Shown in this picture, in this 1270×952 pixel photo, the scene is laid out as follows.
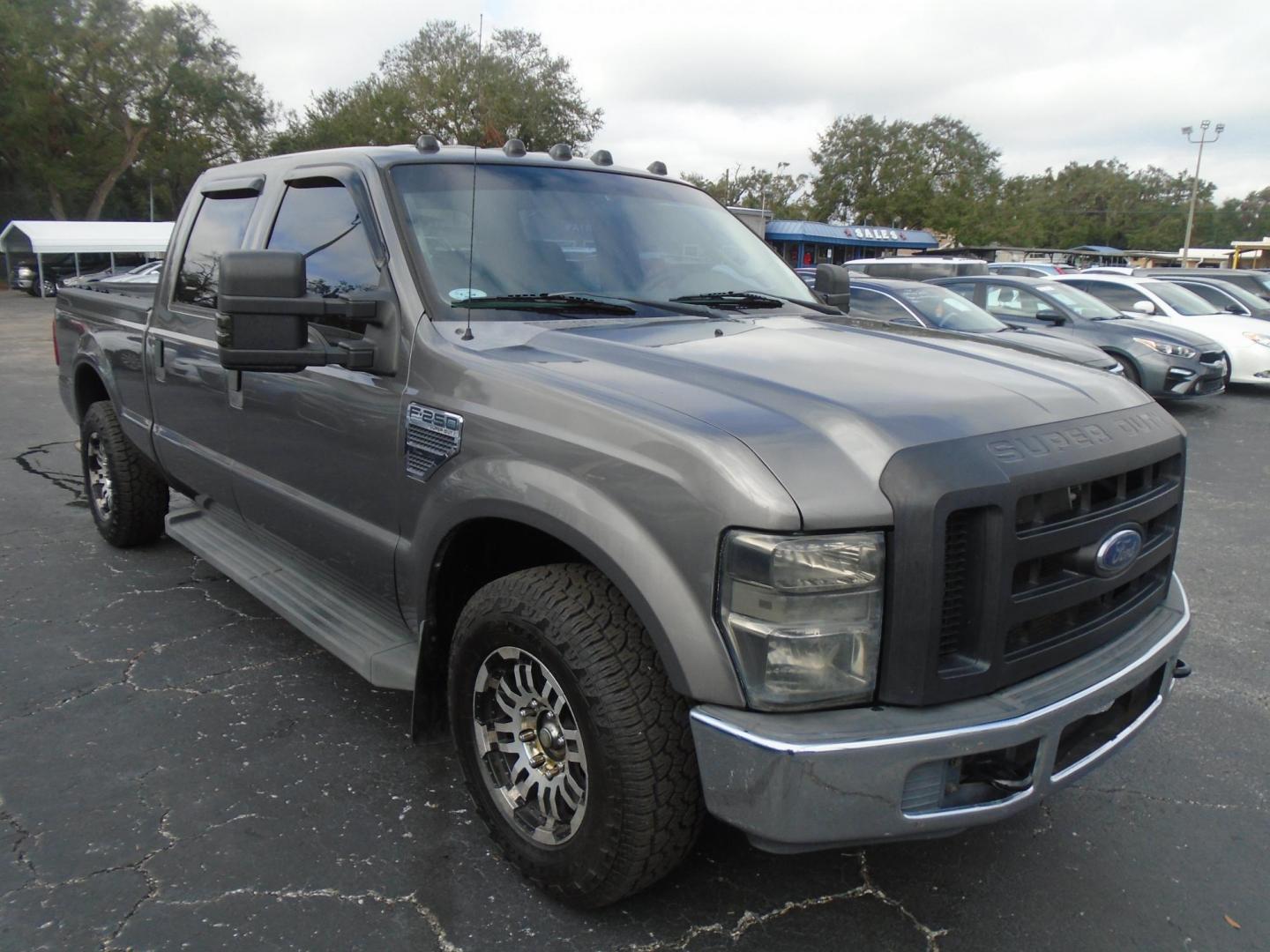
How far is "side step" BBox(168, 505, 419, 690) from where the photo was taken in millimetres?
2885

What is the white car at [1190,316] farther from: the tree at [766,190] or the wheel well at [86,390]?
the tree at [766,190]

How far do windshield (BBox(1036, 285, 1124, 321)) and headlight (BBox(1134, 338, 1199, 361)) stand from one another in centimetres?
84

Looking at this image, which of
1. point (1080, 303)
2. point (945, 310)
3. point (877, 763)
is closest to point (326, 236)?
point (877, 763)

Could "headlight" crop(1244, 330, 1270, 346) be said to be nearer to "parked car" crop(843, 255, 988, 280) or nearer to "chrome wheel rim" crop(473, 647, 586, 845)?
"parked car" crop(843, 255, 988, 280)

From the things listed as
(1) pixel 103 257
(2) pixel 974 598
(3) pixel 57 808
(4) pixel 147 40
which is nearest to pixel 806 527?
(2) pixel 974 598

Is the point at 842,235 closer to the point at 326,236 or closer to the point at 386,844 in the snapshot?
the point at 326,236

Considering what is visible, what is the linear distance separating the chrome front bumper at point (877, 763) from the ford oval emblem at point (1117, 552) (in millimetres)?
280

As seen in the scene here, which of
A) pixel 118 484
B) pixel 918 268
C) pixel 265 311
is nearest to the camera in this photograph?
pixel 265 311

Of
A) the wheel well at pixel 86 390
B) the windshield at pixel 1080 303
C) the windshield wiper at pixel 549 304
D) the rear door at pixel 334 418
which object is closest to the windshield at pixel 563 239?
the windshield wiper at pixel 549 304

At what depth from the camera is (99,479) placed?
5242 millimetres

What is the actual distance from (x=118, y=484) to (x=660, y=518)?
3.95 m

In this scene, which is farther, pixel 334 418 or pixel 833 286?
pixel 833 286

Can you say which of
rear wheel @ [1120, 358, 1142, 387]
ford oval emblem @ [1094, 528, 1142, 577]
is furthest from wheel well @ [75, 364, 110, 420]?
rear wheel @ [1120, 358, 1142, 387]

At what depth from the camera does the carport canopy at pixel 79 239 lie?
2867cm
